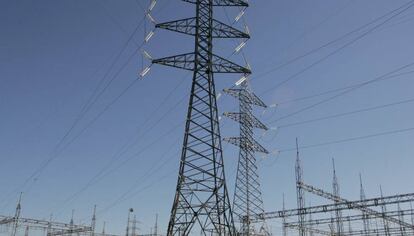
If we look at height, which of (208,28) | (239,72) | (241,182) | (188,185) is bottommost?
(188,185)

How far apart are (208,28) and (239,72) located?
3063 mm

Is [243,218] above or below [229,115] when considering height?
below

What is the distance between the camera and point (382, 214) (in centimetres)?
4522

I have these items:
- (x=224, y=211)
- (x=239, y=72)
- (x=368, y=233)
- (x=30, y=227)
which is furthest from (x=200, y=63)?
(x=30, y=227)

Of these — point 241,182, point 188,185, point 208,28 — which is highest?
point 208,28

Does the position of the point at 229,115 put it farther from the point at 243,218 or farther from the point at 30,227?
the point at 30,227

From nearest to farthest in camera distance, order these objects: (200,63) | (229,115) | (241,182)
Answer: (200,63), (241,182), (229,115)

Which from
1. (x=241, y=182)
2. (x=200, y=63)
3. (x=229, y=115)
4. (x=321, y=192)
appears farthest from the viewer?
(x=321, y=192)

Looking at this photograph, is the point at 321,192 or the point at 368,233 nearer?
the point at 321,192

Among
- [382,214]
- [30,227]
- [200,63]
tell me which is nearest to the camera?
[200,63]

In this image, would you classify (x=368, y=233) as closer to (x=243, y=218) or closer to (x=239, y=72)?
(x=243, y=218)

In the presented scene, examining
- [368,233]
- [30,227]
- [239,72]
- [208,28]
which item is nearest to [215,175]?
[239,72]

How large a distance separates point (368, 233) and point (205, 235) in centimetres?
4053

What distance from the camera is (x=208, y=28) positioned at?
22984 millimetres
